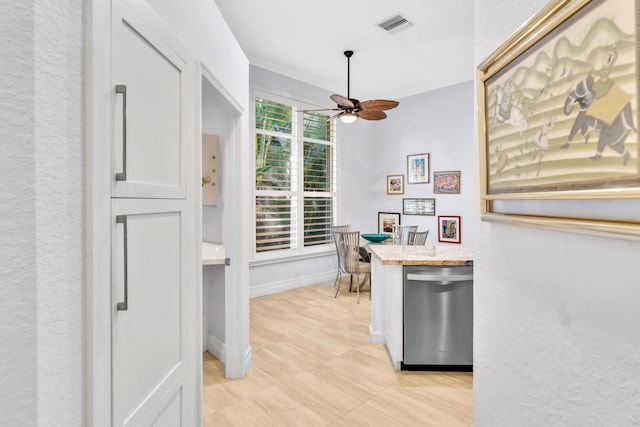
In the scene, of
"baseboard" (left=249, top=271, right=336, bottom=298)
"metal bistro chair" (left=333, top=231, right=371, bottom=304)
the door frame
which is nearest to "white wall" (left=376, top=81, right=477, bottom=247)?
"baseboard" (left=249, top=271, right=336, bottom=298)

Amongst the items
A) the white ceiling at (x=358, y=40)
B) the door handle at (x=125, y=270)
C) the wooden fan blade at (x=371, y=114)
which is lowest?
the door handle at (x=125, y=270)

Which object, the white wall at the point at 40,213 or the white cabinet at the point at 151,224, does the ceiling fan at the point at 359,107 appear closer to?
the white cabinet at the point at 151,224

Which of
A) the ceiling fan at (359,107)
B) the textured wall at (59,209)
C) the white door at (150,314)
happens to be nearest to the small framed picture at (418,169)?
the ceiling fan at (359,107)

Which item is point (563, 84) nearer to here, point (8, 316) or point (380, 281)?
point (8, 316)

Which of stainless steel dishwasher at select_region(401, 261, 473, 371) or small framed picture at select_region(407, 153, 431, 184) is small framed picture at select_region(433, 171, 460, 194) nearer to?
small framed picture at select_region(407, 153, 431, 184)

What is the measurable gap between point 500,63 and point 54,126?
1.39 m

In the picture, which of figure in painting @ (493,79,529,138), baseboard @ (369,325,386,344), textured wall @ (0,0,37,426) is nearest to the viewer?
textured wall @ (0,0,37,426)

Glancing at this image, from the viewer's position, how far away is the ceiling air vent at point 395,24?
3488 millimetres

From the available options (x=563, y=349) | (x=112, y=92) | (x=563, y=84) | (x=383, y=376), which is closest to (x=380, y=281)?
(x=383, y=376)

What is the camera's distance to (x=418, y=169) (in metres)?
5.58

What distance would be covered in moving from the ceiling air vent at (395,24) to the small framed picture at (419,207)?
8.91 feet

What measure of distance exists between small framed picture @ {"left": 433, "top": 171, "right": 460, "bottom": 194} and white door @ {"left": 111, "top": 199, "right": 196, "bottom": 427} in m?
4.59

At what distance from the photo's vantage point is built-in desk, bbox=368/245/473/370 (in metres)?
2.52

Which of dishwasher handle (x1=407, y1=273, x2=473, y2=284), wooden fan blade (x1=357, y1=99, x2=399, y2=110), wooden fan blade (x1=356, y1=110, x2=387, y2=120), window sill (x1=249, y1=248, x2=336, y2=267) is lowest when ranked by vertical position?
window sill (x1=249, y1=248, x2=336, y2=267)
